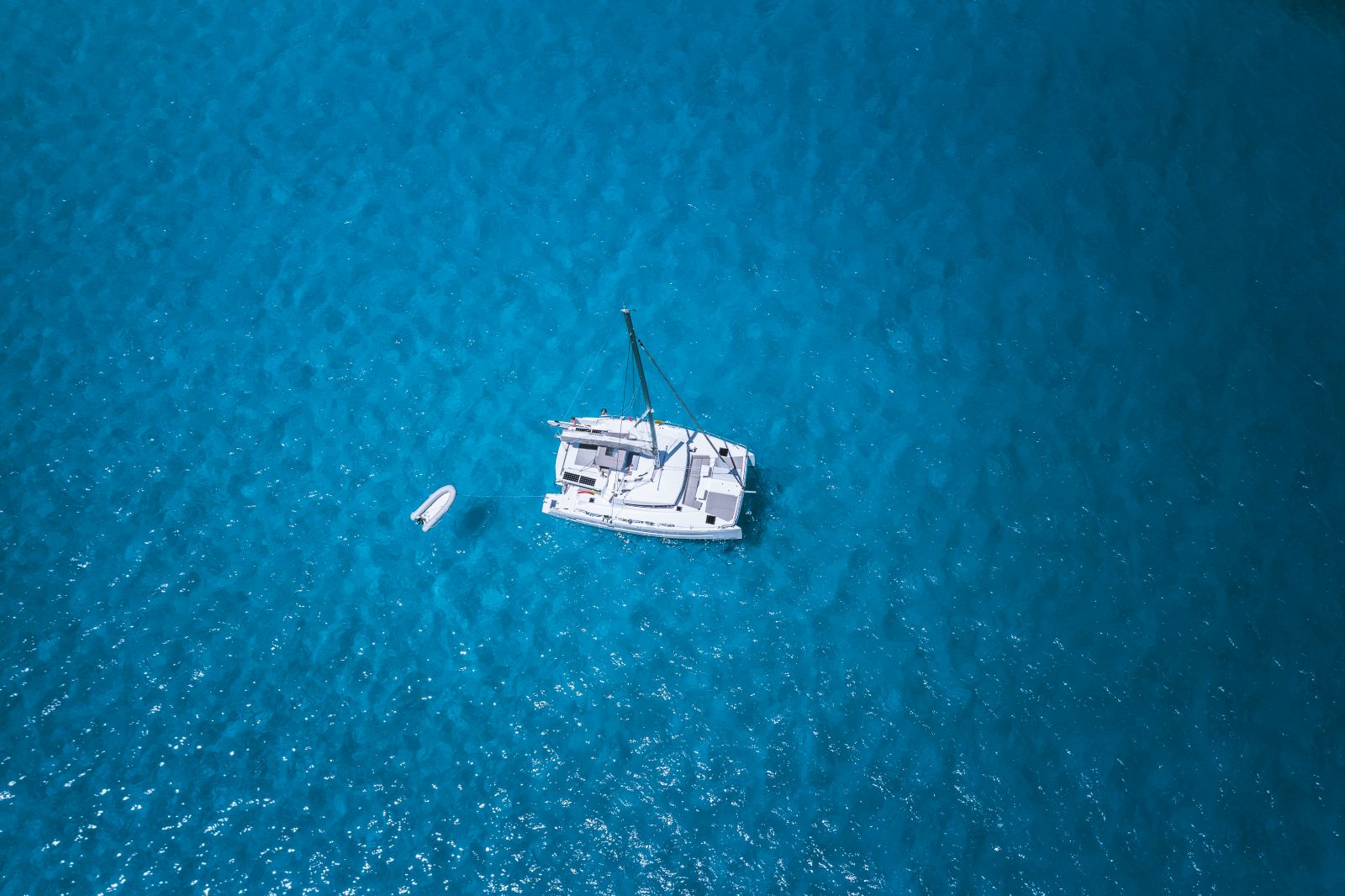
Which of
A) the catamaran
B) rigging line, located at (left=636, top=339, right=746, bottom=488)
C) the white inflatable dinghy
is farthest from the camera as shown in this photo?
the white inflatable dinghy

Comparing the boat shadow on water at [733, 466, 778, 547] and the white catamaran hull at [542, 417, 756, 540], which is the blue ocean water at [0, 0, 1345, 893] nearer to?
the boat shadow on water at [733, 466, 778, 547]

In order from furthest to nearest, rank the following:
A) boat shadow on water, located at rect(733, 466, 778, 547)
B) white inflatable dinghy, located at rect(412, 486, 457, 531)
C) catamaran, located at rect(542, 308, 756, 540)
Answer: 1. boat shadow on water, located at rect(733, 466, 778, 547)
2. white inflatable dinghy, located at rect(412, 486, 457, 531)
3. catamaran, located at rect(542, 308, 756, 540)

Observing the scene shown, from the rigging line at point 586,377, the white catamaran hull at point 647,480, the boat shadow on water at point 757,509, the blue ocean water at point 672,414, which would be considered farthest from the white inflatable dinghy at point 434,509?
the boat shadow on water at point 757,509

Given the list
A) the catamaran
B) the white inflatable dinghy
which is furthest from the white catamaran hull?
the white inflatable dinghy

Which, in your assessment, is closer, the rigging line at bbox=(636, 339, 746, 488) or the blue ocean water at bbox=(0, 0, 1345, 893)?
the blue ocean water at bbox=(0, 0, 1345, 893)

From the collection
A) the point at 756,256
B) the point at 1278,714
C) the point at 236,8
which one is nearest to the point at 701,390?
the point at 756,256

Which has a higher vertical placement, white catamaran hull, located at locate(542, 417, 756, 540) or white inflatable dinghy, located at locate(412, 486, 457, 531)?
white catamaran hull, located at locate(542, 417, 756, 540)

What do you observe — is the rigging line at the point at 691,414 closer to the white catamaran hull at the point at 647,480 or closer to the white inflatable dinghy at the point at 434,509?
the white catamaran hull at the point at 647,480
